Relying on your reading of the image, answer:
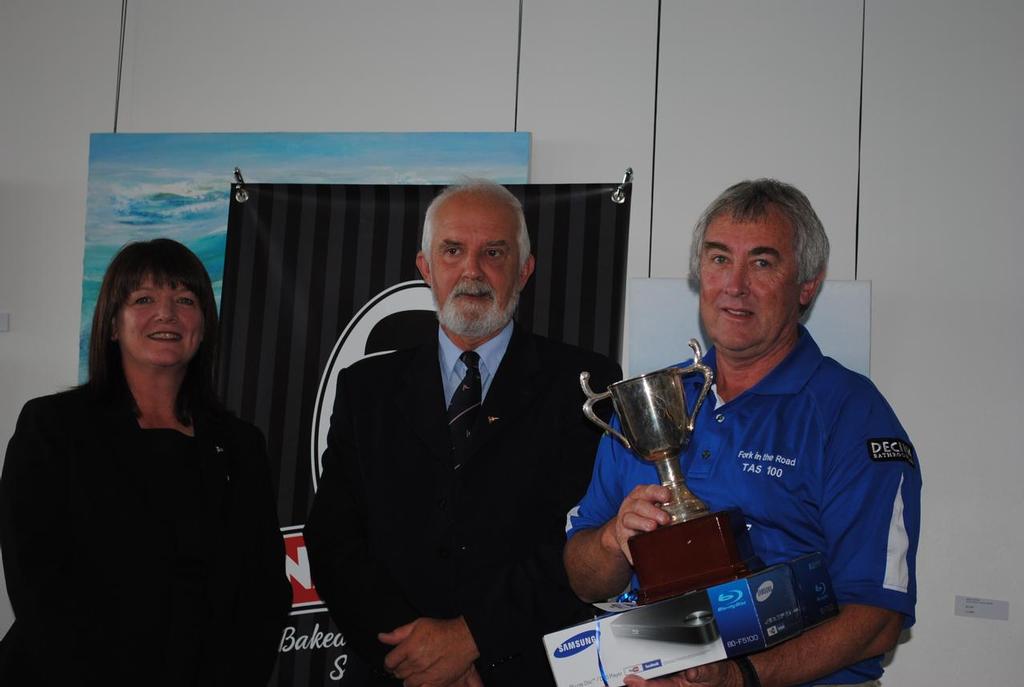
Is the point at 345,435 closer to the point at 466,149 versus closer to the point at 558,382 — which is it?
the point at 558,382

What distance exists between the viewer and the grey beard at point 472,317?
2682 millimetres

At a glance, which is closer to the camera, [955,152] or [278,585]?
[278,585]

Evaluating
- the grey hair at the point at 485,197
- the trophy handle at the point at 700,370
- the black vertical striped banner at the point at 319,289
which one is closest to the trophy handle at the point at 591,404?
the trophy handle at the point at 700,370

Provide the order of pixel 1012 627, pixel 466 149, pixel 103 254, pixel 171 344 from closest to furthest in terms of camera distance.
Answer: pixel 171 344 < pixel 1012 627 < pixel 466 149 < pixel 103 254

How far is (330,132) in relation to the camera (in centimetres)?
385

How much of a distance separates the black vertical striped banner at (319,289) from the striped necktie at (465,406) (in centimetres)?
71

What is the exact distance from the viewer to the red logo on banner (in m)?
3.33

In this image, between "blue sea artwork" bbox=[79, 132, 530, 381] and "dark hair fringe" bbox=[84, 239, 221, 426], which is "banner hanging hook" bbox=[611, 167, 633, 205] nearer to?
"blue sea artwork" bbox=[79, 132, 530, 381]

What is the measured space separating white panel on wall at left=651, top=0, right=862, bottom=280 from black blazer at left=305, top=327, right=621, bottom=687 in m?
1.23

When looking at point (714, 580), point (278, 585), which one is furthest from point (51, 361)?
point (714, 580)

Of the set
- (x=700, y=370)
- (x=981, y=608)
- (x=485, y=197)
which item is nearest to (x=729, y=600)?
(x=700, y=370)

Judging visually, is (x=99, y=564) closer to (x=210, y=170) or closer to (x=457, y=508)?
(x=457, y=508)

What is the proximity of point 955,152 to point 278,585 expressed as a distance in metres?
2.86

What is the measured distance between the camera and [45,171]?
4055 mm
